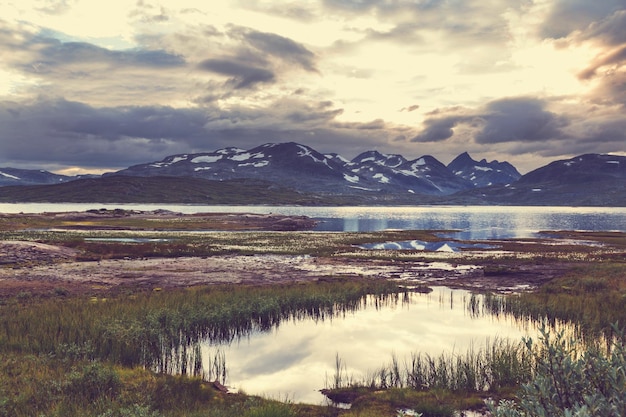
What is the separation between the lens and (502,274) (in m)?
42.4

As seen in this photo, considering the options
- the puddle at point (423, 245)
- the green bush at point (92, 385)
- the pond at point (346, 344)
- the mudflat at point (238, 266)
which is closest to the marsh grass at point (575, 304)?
the pond at point (346, 344)

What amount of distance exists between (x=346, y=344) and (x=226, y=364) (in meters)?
6.08

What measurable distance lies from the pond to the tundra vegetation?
0.60 meters

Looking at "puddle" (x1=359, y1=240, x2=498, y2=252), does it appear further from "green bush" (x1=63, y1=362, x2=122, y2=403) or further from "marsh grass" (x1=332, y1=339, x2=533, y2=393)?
"green bush" (x1=63, y1=362, x2=122, y2=403)

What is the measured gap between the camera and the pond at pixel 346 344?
16.6m

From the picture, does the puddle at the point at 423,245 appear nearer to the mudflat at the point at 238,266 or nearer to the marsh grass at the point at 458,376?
the mudflat at the point at 238,266

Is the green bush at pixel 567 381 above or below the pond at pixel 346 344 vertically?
above

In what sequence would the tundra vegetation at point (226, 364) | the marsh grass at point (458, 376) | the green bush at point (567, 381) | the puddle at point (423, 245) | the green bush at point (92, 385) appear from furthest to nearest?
the puddle at point (423, 245)
the marsh grass at point (458, 376)
the green bush at point (92, 385)
the tundra vegetation at point (226, 364)
the green bush at point (567, 381)

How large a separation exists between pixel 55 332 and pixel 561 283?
36.0 m

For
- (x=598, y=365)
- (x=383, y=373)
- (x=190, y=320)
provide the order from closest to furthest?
(x=598, y=365), (x=383, y=373), (x=190, y=320)

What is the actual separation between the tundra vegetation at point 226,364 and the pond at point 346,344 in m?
0.60

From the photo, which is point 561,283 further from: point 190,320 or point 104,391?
point 104,391

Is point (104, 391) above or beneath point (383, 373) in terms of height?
above

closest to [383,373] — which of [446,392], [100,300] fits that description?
[446,392]
